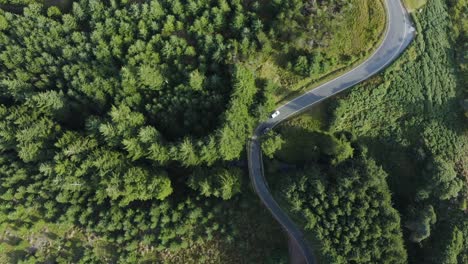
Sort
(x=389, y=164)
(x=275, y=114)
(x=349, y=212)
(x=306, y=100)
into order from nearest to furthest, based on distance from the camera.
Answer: (x=349, y=212), (x=275, y=114), (x=306, y=100), (x=389, y=164)

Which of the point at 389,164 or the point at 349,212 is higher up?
the point at 389,164

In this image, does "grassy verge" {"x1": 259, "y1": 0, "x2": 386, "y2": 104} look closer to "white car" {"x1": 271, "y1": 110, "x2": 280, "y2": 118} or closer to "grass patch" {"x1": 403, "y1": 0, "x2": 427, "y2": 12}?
"white car" {"x1": 271, "y1": 110, "x2": 280, "y2": 118}

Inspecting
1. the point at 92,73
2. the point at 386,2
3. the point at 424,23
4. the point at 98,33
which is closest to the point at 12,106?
the point at 92,73

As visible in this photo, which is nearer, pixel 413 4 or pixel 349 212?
pixel 349 212

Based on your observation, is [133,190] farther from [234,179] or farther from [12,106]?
[12,106]

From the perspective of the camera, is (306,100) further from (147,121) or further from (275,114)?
(147,121)

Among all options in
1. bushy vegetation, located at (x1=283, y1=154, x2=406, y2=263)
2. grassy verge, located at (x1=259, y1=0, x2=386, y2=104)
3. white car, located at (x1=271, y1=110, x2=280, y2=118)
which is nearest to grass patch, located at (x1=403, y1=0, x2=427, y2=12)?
grassy verge, located at (x1=259, y1=0, x2=386, y2=104)

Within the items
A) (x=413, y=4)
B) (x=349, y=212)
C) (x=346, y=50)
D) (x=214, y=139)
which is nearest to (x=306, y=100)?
(x=346, y=50)
